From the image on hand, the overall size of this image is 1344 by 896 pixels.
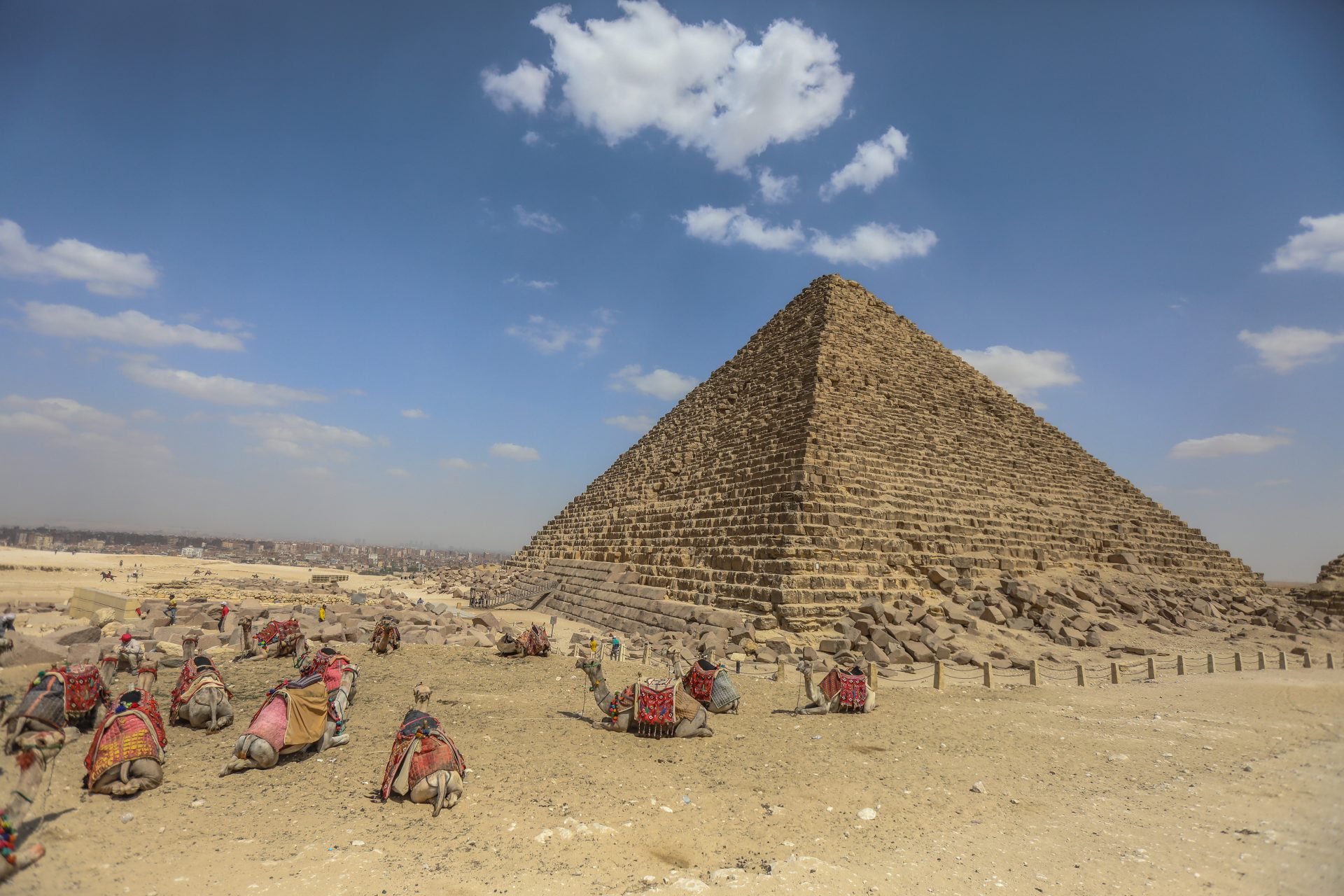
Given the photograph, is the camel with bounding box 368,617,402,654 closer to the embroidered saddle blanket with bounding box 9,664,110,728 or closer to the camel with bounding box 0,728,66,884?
the embroidered saddle blanket with bounding box 9,664,110,728

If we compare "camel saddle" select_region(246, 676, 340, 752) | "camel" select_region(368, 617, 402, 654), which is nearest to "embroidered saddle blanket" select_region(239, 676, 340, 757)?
"camel saddle" select_region(246, 676, 340, 752)

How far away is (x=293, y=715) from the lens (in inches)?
213

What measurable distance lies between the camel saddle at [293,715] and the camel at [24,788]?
1.25 meters

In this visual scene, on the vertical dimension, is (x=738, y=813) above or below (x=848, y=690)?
below

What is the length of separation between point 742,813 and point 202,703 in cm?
515

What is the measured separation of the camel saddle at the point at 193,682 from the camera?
6172 mm

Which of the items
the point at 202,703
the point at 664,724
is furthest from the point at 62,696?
the point at 664,724

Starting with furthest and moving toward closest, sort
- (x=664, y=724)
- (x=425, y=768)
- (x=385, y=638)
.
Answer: (x=385, y=638) → (x=664, y=724) → (x=425, y=768)

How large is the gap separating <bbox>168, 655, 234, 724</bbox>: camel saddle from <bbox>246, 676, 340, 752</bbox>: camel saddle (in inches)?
46.4

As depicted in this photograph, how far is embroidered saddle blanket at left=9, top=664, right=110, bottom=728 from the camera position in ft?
15.1

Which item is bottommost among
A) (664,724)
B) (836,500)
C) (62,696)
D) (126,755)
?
(664,724)

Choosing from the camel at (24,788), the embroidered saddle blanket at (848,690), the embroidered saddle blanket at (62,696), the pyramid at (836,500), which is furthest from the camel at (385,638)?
the embroidered saddle blanket at (848,690)

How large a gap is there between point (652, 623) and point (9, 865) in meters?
13.6

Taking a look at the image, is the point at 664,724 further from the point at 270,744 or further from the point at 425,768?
the point at 270,744
